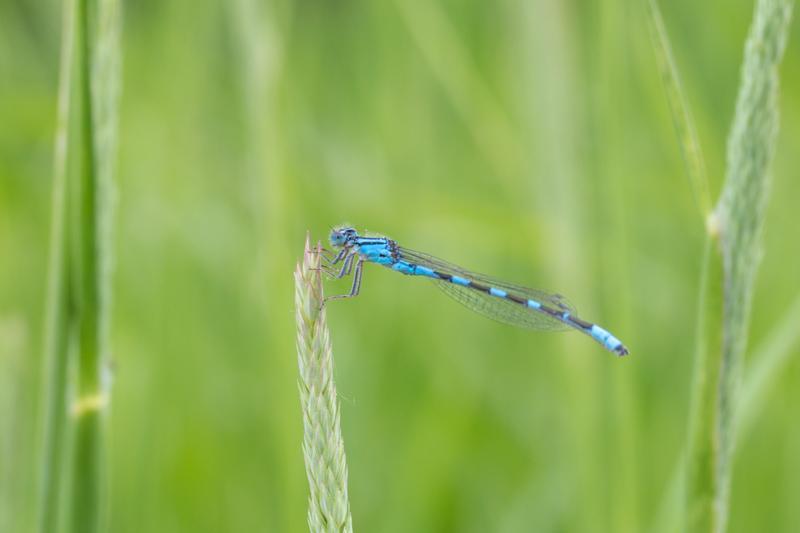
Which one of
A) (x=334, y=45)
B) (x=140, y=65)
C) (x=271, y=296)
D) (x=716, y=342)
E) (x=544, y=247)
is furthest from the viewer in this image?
(x=334, y=45)

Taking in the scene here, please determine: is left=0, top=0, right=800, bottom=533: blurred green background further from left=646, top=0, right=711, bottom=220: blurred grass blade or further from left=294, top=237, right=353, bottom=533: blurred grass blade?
left=294, top=237, right=353, bottom=533: blurred grass blade

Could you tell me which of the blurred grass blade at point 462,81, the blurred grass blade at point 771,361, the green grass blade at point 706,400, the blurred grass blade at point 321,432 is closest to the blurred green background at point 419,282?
the blurred grass blade at point 462,81

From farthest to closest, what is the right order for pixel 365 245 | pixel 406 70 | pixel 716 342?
pixel 406 70
pixel 365 245
pixel 716 342

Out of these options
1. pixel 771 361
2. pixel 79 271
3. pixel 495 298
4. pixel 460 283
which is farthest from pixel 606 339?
pixel 79 271

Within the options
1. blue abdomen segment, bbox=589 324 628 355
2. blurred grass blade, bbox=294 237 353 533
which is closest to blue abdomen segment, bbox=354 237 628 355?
blue abdomen segment, bbox=589 324 628 355

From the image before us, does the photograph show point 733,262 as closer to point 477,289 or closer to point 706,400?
point 706,400

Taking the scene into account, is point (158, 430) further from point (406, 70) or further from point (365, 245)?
point (406, 70)

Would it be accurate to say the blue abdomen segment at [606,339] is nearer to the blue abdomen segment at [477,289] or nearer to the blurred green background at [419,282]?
the blurred green background at [419,282]

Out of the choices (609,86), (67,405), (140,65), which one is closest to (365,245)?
(609,86)
